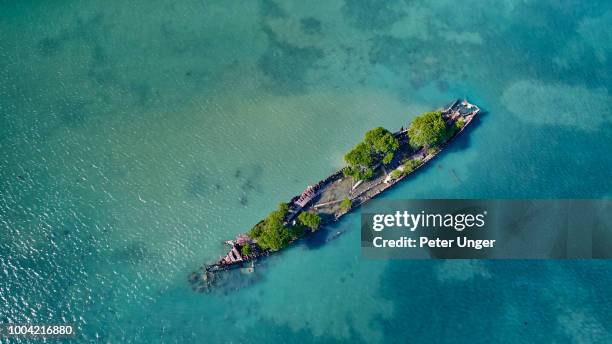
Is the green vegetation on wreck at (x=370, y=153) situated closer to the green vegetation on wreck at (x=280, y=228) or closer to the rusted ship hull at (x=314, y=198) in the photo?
the rusted ship hull at (x=314, y=198)

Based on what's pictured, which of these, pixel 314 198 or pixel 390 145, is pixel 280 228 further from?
pixel 390 145

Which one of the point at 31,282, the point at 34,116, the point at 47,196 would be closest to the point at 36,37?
the point at 34,116

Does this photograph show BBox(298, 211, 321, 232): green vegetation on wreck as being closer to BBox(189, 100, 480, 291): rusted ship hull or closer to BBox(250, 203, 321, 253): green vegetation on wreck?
BBox(250, 203, 321, 253): green vegetation on wreck

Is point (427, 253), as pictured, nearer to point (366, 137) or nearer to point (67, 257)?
point (366, 137)

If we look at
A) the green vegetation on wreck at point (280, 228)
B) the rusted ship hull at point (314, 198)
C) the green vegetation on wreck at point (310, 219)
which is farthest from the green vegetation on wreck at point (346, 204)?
the green vegetation on wreck at point (310, 219)

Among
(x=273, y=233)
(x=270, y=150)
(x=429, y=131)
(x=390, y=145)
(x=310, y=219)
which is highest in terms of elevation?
(x=429, y=131)

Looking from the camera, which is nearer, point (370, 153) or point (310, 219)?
point (310, 219)

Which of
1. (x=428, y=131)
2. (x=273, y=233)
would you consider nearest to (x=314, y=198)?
(x=273, y=233)
